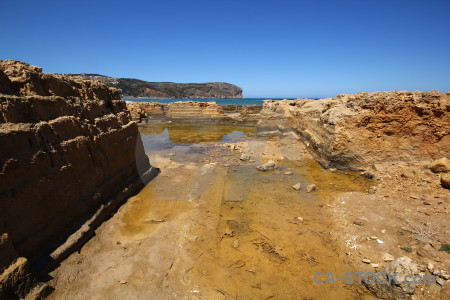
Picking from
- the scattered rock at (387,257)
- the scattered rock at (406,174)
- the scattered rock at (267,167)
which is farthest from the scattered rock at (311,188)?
the scattered rock at (387,257)

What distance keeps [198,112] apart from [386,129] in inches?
729

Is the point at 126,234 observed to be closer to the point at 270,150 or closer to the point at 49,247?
the point at 49,247

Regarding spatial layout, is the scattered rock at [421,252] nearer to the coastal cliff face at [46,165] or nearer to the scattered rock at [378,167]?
the scattered rock at [378,167]

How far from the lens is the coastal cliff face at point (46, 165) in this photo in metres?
2.92

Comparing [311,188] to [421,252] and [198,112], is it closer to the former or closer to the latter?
[421,252]

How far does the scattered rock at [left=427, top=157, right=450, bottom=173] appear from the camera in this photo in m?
5.78

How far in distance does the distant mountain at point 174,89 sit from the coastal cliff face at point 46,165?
9344cm

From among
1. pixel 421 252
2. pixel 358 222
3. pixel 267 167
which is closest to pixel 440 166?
pixel 358 222

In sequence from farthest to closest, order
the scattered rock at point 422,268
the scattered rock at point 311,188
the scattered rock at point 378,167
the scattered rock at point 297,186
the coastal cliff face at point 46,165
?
the scattered rock at point 378,167
the scattered rock at point 297,186
the scattered rock at point 311,188
the scattered rock at point 422,268
the coastal cliff face at point 46,165

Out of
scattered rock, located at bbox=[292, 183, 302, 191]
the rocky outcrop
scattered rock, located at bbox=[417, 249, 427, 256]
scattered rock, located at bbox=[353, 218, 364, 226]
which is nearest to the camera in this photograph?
scattered rock, located at bbox=[417, 249, 427, 256]

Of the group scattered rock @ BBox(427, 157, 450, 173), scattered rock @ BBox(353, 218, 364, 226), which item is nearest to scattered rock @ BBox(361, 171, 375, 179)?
scattered rock @ BBox(427, 157, 450, 173)

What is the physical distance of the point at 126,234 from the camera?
428cm

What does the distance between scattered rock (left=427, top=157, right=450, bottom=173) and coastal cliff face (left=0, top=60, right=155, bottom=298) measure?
7878 mm

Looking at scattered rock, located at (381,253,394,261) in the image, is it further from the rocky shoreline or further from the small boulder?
the small boulder
